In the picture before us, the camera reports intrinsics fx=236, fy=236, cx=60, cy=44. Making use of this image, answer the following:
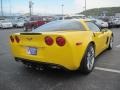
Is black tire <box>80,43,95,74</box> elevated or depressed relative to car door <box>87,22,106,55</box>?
depressed

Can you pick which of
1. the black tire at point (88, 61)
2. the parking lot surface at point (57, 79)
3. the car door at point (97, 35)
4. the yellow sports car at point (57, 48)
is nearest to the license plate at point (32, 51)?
the yellow sports car at point (57, 48)

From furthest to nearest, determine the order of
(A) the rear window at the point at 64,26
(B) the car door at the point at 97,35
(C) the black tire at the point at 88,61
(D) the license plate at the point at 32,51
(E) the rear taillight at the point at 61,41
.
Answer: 1. (B) the car door at the point at 97,35
2. (A) the rear window at the point at 64,26
3. (C) the black tire at the point at 88,61
4. (D) the license plate at the point at 32,51
5. (E) the rear taillight at the point at 61,41

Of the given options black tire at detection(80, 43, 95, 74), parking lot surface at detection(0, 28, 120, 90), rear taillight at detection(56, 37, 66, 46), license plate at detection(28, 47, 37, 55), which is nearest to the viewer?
parking lot surface at detection(0, 28, 120, 90)

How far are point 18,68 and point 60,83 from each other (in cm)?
169

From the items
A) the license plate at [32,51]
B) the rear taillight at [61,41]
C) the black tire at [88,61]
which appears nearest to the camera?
the rear taillight at [61,41]

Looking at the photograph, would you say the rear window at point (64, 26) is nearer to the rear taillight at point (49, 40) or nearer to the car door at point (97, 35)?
the car door at point (97, 35)

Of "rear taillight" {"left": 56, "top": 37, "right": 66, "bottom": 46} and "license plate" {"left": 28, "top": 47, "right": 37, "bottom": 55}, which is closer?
"rear taillight" {"left": 56, "top": 37, "right": 66, "bottom": 46}

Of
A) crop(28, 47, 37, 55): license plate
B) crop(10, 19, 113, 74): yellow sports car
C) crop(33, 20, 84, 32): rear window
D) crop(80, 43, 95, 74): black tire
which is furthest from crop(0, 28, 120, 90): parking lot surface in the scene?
crop(33, 20, 84, 32): rear window

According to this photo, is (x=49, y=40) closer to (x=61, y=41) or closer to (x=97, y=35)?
(x=61, y=41)

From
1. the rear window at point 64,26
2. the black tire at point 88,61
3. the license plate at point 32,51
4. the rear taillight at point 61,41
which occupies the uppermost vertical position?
the rear window at point 64,26

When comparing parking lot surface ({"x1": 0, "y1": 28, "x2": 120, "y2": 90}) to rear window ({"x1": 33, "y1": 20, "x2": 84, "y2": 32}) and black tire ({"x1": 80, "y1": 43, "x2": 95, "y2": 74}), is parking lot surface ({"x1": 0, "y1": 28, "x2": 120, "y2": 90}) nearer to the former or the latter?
black tire ({"x1": 80, "y1": 43, "x2": 95, "y2": 74})

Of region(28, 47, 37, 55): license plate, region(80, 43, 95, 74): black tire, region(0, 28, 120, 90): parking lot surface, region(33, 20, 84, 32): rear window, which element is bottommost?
region(0, 28, 120, 90): parking lot surface

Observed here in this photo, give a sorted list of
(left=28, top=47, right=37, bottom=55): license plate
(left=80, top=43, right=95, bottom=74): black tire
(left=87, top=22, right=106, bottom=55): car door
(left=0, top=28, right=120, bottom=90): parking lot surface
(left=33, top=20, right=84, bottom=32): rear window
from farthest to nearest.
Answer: (left=87, top=22, right=106, bottom=55): car door → (left=33, top=20, right=84, bottom=32): rear window → (left=80, top=43, right=95, bottom=74): black tire → (left=28, top=47, right=37, bottom=55): license plate → (left=0, top=28, right=120, bottom=90): parking lot surface

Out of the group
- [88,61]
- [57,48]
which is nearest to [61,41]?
[57,48]
